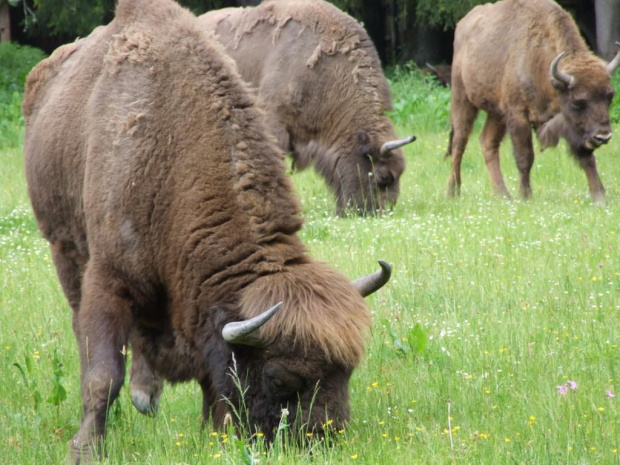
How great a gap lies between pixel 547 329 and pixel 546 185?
7.53 metres

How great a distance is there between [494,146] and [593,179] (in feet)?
6.94

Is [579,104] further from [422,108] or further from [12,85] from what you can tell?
[12,85]

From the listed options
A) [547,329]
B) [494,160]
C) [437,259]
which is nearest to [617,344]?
[547,329]

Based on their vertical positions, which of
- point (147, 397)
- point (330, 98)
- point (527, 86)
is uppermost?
point (147, 397)

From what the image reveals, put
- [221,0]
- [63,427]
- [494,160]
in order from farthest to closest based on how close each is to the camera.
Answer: [221,0]
[494,160]
[63,427]

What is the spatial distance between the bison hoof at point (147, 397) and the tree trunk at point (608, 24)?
1733 cm

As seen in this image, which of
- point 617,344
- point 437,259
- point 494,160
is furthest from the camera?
Result: point 494,160

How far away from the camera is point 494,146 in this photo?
1351cm

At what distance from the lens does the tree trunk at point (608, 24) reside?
20.7 meters

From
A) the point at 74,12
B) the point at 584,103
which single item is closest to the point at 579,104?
the point at 584,103

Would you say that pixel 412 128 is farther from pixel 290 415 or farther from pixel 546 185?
pixel 290 415

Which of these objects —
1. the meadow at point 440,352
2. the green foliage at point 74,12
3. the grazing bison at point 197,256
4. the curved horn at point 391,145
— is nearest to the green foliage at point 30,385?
the meadow at point 440,352

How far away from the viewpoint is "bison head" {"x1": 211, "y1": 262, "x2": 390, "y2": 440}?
14.0 ft

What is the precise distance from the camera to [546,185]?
13.5 metres
